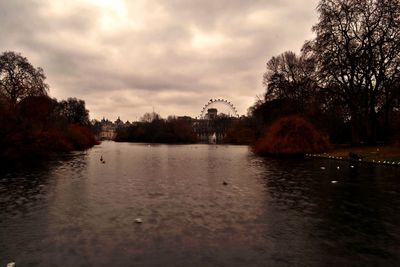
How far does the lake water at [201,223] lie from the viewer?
37.0ft

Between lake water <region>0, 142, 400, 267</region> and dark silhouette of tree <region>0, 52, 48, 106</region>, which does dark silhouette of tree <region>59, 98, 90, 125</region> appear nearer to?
dark silhouette of tree <region>0, 52, 48, 106</region>

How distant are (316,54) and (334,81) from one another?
4.63 m

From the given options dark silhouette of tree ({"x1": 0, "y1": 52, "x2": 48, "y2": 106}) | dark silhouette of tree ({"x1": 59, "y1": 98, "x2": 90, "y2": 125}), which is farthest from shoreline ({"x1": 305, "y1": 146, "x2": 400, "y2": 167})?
dark silhouette of tree ({"x1": 59, "y1": 98, "x2": 90, "y2": 125})

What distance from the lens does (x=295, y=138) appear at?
5650cm

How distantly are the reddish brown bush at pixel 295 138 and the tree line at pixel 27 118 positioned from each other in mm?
32377

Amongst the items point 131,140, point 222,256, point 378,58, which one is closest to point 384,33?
point 378,58

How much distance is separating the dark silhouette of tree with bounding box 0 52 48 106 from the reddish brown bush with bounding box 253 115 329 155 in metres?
38.3

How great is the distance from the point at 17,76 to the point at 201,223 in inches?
2497

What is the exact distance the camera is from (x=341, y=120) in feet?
225

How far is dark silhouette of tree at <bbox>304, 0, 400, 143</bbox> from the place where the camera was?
1989 inches

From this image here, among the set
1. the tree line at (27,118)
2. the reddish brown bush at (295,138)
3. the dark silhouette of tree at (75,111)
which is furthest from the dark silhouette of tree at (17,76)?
the dark silhouette of tree at (75,111)

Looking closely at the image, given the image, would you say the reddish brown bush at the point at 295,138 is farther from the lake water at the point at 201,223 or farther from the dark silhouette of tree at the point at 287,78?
the lake water at the point at 201,223

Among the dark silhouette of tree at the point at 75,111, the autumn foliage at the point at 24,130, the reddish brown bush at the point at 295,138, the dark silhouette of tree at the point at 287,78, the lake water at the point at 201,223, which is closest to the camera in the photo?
the lake water at the point at 201,223

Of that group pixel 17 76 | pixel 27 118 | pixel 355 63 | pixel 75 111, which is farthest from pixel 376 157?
pixel 75 111
